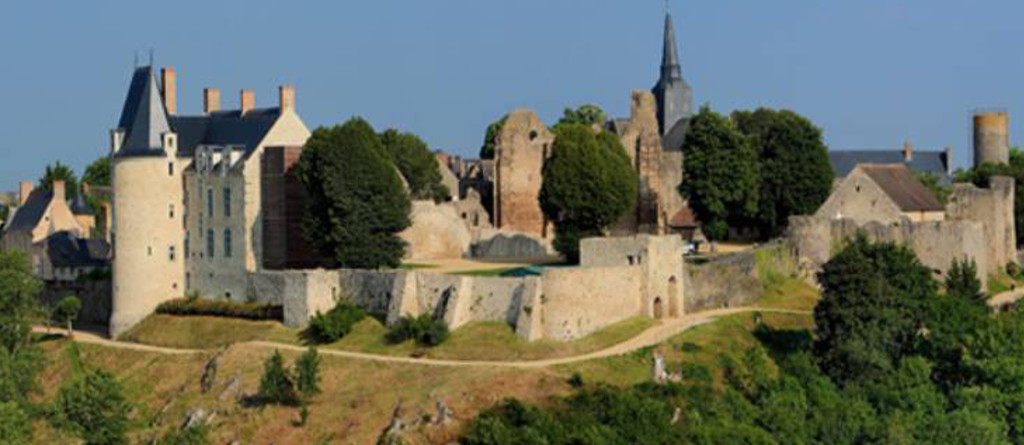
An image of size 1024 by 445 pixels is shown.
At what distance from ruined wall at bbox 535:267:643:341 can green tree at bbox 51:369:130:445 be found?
43.9ft

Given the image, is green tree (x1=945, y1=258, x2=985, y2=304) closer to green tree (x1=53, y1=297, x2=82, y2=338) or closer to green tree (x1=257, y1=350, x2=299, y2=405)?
green tree (x1=257, y1=350, x2=299, y2=405)

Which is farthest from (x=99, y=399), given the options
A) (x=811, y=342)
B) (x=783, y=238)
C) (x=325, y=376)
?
(x=783, y=238)

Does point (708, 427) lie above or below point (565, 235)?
below

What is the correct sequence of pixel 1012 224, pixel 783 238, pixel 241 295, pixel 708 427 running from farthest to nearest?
pixel 1012 224 < pixel 783 238 < pixel 241 295 < pixel 708 427

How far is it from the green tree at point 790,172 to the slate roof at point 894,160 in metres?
18.4

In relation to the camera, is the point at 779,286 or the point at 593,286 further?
the point at 779,286

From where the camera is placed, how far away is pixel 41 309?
232 feet

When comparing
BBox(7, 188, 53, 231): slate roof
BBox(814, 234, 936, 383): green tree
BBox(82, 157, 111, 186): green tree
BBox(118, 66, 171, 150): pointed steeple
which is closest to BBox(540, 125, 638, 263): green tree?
BBox(814, 234, 936, 383): green tree

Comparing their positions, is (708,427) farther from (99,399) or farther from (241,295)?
(241,295)

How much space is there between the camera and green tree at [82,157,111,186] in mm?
117062

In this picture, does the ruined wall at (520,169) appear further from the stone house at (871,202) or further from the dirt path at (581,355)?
the dirt path at (581,355)

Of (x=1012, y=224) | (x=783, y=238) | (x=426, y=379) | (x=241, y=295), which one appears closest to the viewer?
(x=426, y=379)

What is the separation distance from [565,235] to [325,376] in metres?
15.5

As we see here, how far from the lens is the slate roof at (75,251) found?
83.4m
